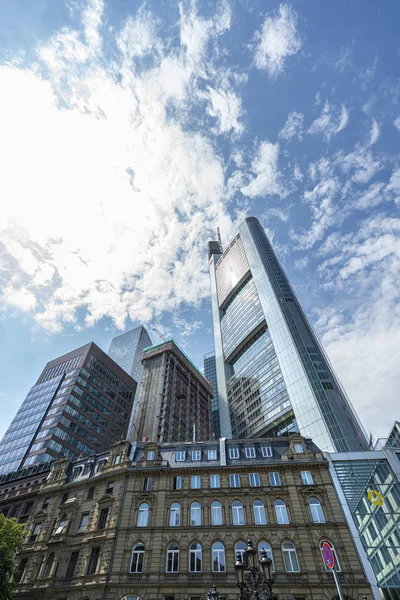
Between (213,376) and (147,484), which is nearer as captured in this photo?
(147,484)

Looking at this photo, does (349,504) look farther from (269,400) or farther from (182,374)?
(182,374)

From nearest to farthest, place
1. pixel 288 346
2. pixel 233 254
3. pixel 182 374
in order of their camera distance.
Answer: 1. pixel 288 346
2. pixel 182 374
3. pixel 233 254

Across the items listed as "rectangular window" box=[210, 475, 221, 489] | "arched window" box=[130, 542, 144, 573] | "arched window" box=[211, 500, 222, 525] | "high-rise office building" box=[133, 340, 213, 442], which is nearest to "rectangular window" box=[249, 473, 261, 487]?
"rectangular window" box=[210, 475, 221, 489]

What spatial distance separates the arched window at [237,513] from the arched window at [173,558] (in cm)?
565

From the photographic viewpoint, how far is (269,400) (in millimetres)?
98938

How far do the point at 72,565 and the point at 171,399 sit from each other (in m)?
79.2

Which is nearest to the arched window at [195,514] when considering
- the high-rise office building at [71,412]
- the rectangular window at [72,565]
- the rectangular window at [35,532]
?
the rectangular window at [72,565]

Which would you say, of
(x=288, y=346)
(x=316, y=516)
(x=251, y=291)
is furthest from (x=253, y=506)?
(x=251, y=291)

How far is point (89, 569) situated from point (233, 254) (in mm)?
138135

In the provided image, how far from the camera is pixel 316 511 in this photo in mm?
31062

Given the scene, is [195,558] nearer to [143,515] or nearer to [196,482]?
[196,482]

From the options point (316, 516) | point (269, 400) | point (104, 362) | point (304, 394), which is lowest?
point (316, 516)

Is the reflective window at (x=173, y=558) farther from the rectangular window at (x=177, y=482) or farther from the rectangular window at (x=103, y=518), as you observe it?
the rectangular window at (x=103, y=518)

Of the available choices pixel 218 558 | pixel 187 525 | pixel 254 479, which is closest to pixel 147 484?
pixel 187 525
